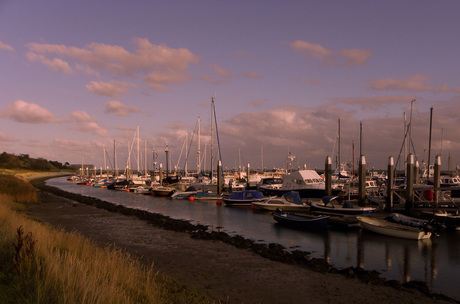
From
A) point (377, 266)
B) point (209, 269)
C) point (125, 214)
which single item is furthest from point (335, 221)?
point (125, 214)

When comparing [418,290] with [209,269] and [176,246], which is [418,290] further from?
[176,246]

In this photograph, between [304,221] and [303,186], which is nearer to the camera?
[304,221]

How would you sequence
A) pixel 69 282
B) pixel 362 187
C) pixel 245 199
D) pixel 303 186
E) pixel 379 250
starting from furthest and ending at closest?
pixel 303 186 → pixel 245 199 → pixel 362 187 → pixel 379 250 → pixel 69 282

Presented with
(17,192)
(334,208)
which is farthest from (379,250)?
(17,192)

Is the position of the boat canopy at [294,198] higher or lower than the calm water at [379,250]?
higher

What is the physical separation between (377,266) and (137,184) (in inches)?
2792

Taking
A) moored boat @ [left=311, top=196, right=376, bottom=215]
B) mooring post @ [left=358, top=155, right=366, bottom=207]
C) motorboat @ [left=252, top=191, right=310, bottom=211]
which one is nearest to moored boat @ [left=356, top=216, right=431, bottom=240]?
moored boat @ [left=311, top=196, right=376, bottom=215]

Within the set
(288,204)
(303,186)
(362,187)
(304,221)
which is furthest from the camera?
(303,186)

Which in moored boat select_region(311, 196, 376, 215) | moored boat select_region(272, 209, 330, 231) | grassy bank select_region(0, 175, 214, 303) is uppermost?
grassy bank select_region(0, 175, 214, 303)

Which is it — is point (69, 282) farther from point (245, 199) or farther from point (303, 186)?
point (303, 186)

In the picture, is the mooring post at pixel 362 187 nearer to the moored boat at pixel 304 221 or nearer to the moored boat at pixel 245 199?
the moored boat at pixel 304 221

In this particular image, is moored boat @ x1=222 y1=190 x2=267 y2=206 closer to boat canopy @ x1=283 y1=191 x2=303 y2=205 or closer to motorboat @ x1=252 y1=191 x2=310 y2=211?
motorboat @ x1=252 y1=191 x2=310 y2=211

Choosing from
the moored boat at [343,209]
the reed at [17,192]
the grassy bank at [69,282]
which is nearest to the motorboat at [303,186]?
the moored boat at [343,209]

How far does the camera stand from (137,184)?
8269 cm
